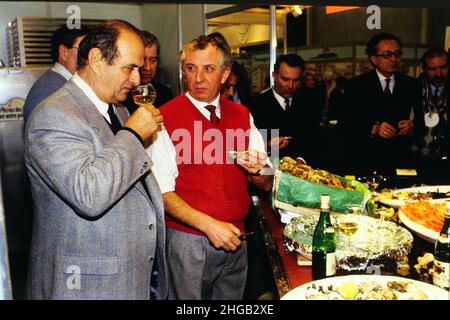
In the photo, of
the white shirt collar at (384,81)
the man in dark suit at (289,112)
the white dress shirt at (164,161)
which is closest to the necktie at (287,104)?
the man in dark suit at (289,112)

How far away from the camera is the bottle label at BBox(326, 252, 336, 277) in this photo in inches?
51.7

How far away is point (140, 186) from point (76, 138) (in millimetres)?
276

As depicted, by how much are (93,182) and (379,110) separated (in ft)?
7.47

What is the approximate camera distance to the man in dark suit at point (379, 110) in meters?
2.88

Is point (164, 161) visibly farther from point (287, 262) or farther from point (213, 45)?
point (287, 262)

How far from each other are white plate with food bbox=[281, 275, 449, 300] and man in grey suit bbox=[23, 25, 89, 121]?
2038 mm

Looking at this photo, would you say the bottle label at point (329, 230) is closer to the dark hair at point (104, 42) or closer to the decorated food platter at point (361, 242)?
the decorated food platter at point (361, 242)

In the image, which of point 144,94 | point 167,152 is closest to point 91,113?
point 144,94

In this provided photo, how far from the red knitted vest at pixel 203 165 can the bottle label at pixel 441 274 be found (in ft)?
3.15

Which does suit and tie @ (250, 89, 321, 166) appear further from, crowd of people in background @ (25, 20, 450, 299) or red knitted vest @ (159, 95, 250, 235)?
red knitted vest @ (159, 95, 250, 235)

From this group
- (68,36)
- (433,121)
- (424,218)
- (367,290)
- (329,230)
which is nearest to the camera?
(367,290)

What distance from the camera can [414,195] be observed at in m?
2.00
